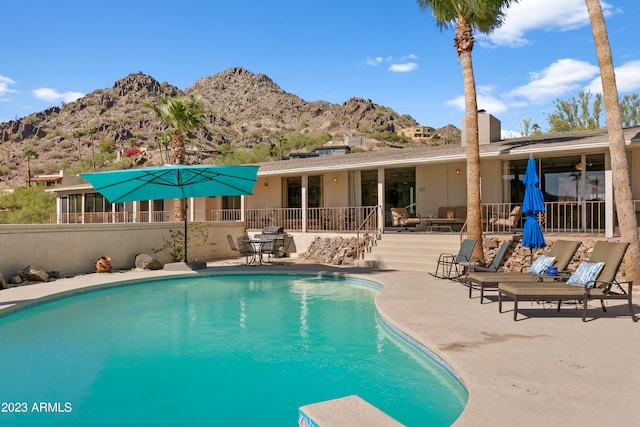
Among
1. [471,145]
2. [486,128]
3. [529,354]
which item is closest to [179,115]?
[486,128]

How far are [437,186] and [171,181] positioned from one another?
32.6ft

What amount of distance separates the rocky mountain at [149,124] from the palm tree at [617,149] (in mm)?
63679

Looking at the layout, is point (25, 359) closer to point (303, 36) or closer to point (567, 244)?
point (567, 244)

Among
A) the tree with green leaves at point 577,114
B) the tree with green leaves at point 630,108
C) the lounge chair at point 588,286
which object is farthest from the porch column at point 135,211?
the tree with green leaves at point 630,108

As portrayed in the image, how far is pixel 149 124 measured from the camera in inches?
3457

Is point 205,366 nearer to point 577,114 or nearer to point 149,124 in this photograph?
point 577,114

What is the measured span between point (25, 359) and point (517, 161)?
14.9 meters

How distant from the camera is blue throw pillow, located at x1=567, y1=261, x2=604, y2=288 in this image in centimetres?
693

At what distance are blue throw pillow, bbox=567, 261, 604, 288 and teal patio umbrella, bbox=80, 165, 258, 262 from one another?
28.9 feet

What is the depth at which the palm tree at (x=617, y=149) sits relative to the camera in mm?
9594

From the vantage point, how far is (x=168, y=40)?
53.6 meters

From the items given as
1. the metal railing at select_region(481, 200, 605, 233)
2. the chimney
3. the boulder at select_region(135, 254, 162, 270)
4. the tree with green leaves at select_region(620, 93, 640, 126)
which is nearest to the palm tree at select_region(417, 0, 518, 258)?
the metal railing at select_region(481, 200, 605, 233)

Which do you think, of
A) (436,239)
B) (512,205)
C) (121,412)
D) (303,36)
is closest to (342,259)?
(436,239)

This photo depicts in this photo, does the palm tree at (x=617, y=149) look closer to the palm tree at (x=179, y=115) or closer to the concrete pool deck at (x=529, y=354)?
the concrete pool deck at (x=529, y=354)
